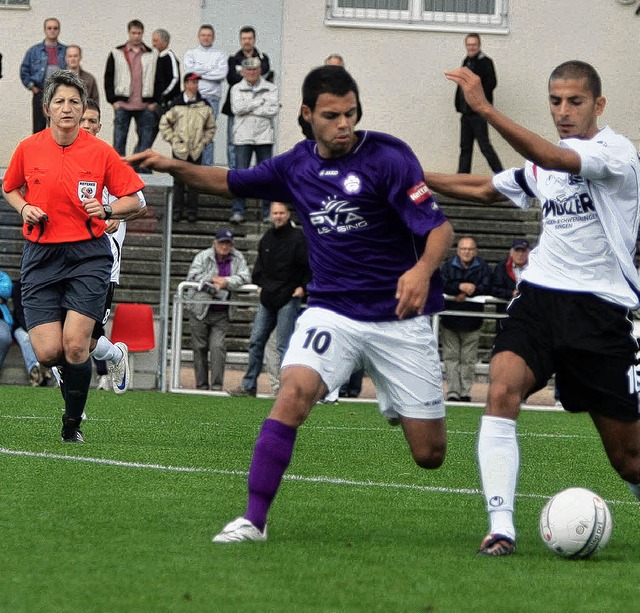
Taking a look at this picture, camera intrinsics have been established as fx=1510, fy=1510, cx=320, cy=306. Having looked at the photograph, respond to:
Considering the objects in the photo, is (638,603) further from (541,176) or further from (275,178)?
(275,178)

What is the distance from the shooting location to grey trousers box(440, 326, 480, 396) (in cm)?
1820

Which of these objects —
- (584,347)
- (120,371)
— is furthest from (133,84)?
(584,347)

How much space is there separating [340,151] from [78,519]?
6.71 feet

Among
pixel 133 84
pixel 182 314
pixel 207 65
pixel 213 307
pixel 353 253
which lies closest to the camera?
pixel 353 253

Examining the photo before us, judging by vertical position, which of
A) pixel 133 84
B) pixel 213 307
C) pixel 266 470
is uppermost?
pixel 133 84

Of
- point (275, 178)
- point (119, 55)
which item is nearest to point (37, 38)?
point (119, 55)

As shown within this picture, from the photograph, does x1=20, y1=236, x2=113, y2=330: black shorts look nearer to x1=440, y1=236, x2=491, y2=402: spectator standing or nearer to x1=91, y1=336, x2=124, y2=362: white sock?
x1=91, y1=336, x2=124, y2=362: white sock

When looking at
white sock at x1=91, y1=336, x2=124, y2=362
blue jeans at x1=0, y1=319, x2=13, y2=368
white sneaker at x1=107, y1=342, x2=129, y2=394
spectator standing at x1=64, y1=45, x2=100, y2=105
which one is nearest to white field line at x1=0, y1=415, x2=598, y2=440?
white sock at x1=91, y1=336, x2=124, y2=362

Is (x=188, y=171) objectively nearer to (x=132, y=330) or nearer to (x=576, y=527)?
(x=576, y=527)

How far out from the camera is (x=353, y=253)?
6.89 m

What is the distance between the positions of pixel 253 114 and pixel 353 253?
15164 mm

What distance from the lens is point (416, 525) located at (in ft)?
23.5

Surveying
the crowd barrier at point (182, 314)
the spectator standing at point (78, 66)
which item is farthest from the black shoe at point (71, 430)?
the spectator standing at point (78, 66)

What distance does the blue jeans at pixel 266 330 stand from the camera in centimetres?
1745
